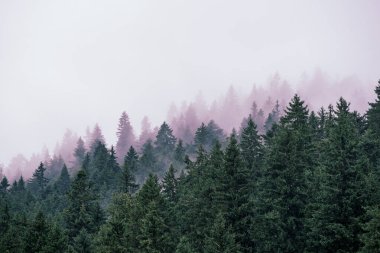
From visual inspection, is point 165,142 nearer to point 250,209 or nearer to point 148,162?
point 148,162

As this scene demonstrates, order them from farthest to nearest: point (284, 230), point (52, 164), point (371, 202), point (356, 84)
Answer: point (356, 84) < point (52, 164) < point (284, 230) < point (371, 202)

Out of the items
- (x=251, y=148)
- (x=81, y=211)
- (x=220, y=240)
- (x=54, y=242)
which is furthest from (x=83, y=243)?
(x=251, y=148)

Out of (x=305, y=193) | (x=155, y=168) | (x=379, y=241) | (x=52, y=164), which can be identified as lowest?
(x=379, y=241)

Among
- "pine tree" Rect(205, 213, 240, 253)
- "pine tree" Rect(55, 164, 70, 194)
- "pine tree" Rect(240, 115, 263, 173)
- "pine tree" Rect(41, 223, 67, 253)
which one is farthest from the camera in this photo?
"pine tree" Rect(55, 164, 70, 194)

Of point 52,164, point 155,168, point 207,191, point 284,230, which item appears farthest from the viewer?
point 52,164

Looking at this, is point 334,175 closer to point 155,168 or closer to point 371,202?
point 371,202

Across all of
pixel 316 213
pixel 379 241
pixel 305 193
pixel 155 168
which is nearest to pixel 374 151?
pixel 305 193

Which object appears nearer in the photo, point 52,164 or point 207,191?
point 207,191

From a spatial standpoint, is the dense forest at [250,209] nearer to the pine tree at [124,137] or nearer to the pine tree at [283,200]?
the pine tree at [283,200]

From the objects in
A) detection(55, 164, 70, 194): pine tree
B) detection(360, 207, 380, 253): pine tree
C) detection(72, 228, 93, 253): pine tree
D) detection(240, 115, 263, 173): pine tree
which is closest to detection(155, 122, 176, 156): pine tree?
detection(55, 164, 70, 194): pine tree

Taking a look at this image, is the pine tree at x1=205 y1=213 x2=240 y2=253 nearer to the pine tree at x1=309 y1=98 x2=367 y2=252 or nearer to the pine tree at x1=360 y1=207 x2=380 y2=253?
the pine tree at x1=309 y1=98 x2=367 y2=252

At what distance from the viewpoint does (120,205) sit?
141ft

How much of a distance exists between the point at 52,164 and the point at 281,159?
12244 cm

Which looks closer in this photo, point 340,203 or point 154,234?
point 340,203
